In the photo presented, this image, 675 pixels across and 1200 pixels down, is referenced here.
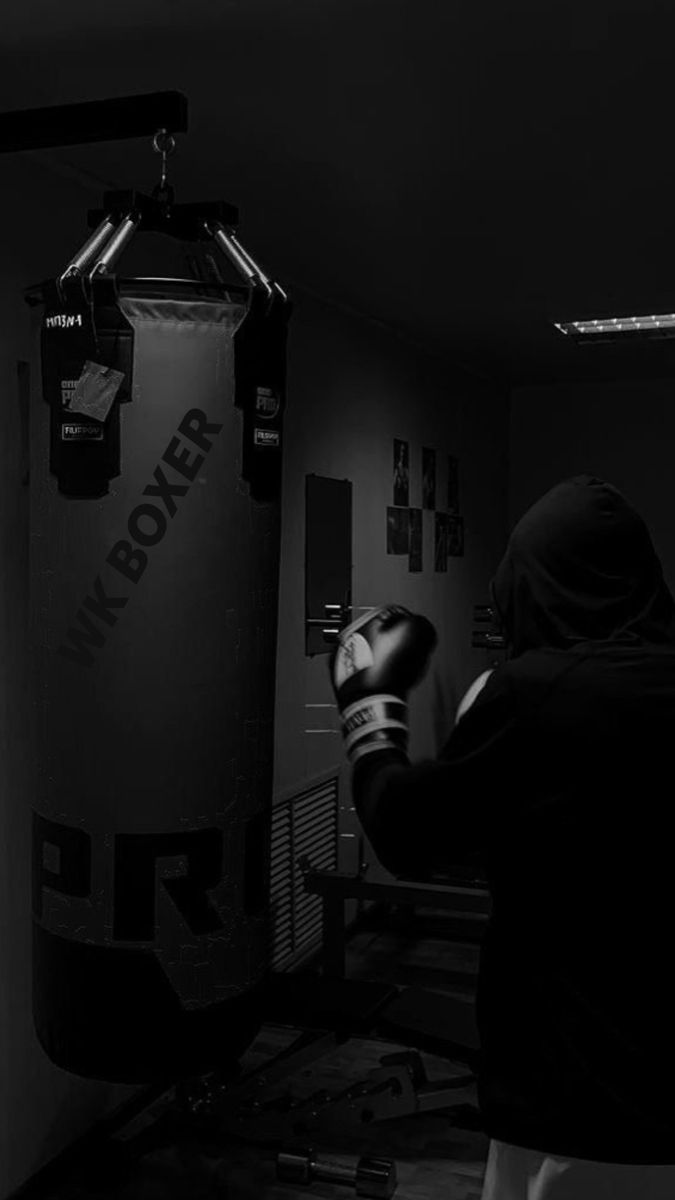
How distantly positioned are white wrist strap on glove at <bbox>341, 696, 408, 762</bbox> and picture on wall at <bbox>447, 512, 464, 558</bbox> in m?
4.05

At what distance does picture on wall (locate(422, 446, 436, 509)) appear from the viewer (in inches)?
200

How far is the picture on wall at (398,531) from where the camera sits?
4633 mm

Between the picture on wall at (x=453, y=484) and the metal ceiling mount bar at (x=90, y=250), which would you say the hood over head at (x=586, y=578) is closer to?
the metal ceiling mount bar at (x=90, y=250)

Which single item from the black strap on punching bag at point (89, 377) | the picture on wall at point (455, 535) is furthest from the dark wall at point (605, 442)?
the black strap on punching bag at point (89, 377)

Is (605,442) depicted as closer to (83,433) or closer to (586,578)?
(83,433)

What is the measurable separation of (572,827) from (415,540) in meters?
3.76

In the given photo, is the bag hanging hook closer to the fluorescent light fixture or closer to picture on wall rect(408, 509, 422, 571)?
the fluorescent light fixture

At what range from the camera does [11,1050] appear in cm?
244

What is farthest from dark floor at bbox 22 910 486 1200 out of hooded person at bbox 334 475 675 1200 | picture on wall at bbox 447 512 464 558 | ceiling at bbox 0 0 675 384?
picture on wall at bbox 447 512 464 558

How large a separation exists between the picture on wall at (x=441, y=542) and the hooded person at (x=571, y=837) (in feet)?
12.9

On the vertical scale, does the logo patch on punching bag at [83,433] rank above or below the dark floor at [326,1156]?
above

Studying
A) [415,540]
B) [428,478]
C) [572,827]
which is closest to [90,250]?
[572,827]

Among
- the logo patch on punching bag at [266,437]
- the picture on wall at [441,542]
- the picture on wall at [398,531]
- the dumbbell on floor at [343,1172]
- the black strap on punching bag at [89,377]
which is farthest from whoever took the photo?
the picture on wall at [441,542]

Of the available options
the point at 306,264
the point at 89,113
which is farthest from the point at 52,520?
the point at 306,264
